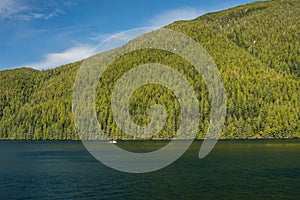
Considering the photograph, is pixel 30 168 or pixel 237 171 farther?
pixel 30 168

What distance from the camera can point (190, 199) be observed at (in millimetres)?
48250

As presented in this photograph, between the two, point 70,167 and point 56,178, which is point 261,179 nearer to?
point 56,178

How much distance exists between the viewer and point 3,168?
283 ft

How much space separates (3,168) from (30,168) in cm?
611

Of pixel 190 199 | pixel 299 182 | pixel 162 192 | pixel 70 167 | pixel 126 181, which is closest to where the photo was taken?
pixel 190 199

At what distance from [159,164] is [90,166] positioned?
15541 mm

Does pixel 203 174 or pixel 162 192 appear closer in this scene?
pixel 162 192

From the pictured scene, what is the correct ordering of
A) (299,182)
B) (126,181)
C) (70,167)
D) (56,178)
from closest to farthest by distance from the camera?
(299,182), (126,181), (56,178), (70,167)

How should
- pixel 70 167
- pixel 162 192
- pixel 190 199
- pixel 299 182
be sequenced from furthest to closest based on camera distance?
1. pixel 70 167
2. pixel 299 182
3. pixel 162 192
4. pixel 190 199

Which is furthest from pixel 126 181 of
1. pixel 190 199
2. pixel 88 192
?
pixel 190 199

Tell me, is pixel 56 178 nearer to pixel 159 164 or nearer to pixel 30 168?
pixel 30 168

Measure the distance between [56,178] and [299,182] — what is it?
40476 millimetres

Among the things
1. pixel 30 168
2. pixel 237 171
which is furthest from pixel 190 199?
pixel 30 168

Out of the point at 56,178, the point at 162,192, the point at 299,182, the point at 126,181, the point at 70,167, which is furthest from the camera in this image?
the point at 70,167
